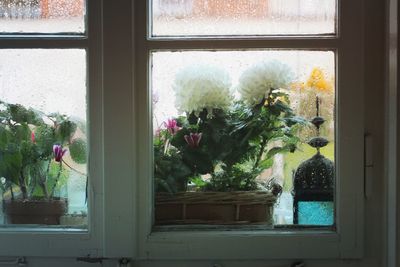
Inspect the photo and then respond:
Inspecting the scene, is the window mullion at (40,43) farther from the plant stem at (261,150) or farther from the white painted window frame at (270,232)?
the plant stem at (261,150)

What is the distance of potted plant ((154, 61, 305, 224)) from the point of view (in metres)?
1.56

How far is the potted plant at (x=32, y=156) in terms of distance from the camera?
158 centimetres

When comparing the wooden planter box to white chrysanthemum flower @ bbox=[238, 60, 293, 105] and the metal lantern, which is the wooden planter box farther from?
white chrysanthemum flower @ bbox=[238, 60, 293, 105]

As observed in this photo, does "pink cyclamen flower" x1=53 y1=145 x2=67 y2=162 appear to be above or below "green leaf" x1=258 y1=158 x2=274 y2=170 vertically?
above

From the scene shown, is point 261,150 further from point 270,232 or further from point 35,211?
point 35,211

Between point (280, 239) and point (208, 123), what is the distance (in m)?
0.38

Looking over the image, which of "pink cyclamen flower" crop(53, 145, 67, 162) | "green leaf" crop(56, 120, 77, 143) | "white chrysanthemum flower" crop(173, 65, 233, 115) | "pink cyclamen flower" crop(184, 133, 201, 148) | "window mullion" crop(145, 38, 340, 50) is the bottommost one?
"pink cyclamen flower" crop(53, 145, 67, 162)

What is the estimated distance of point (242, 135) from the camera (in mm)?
1571

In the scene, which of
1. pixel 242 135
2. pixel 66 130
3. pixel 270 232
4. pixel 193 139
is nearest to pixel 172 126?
pixel 193 139

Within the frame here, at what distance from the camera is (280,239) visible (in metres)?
1.54

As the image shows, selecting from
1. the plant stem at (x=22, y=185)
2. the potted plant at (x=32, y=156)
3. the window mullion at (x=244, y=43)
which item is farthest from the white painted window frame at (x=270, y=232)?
the plant stem at (x=22, y=185)

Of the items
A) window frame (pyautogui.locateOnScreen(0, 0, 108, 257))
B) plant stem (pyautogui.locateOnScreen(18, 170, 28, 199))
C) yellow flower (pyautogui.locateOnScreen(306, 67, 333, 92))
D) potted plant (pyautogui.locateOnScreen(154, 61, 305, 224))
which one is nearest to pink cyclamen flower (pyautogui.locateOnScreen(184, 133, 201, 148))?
potted plant (pyautogui.locateOnScreen(154, 61, 305, 224))

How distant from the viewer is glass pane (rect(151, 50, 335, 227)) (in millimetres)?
1558

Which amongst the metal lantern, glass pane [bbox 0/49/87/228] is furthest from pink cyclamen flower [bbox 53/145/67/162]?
the metal lantern
